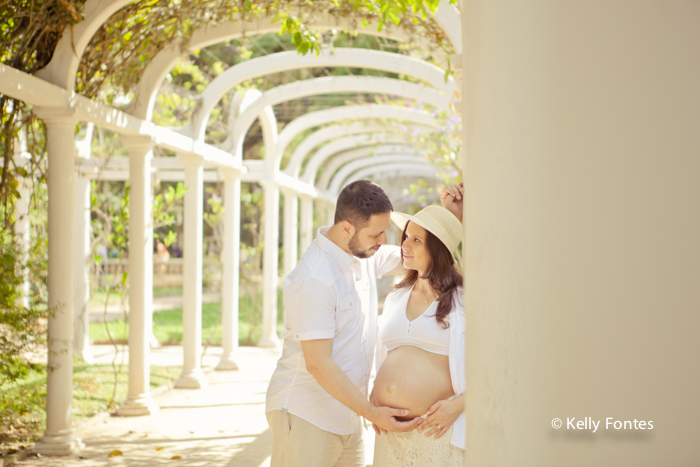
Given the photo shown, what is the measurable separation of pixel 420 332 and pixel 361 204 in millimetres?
→ 554

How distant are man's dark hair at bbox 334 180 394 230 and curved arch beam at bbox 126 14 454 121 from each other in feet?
11.7

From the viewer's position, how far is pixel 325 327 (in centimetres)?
247

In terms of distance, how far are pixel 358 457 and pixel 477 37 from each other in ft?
6.65

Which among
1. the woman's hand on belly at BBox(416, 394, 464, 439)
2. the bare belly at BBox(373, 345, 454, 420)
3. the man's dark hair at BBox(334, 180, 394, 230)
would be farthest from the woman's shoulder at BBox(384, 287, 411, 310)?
the woman's hand on belly at BBox(416, 394, 464, 439)

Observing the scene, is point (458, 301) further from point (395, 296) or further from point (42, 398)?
point (42, 398)

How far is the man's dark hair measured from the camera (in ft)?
→ 8.69

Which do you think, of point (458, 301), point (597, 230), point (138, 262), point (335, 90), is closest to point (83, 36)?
point (138, 262)

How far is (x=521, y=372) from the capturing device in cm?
129

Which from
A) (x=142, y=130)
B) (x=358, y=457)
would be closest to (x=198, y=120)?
(x=142, y=130)

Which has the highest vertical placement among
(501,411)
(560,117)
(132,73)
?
(132,73)

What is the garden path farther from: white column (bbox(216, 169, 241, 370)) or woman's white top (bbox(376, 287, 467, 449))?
woman's white top (bbox(376, 287, 467, 449))

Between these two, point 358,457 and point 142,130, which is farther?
point 142,130

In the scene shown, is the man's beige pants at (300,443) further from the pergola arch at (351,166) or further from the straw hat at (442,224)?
the pergola arch at (351,166)

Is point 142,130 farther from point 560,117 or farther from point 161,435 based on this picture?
point 560,117
